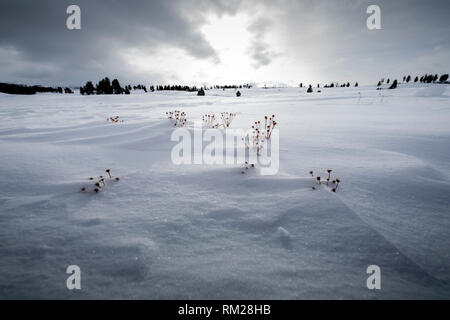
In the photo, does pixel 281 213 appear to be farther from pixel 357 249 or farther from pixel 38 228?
pixel 38 228

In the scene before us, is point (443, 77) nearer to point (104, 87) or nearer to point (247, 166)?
point (247, 166)

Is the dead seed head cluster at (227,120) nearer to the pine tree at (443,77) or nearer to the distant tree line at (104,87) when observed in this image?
the distant tree line at (104,87)

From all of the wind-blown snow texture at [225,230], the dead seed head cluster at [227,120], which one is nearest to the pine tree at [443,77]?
the dead seed head cluster at [227,120]

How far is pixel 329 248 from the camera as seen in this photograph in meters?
1.47

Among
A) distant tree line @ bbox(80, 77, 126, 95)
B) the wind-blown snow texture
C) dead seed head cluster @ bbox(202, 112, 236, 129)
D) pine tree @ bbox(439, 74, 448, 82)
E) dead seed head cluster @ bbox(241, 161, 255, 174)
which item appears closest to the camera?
the wind-blown snow texture

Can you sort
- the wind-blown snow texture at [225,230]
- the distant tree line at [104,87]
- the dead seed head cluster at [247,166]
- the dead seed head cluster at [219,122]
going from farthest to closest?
1. the distant tree line at [104,87]
2. the dead seed head cluster at [219,122]
3. the dead seed head cluster at [247,166]
4. the wind-blown snow texture at [225,230]

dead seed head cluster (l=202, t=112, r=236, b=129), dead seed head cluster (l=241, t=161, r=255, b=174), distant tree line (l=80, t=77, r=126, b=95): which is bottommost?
dead seed head cluster (l=241, t=161, r=255, b=174)

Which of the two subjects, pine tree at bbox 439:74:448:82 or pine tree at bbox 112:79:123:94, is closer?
pine tree at bbox 112:79:123:94

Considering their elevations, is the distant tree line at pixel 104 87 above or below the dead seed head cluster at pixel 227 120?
above

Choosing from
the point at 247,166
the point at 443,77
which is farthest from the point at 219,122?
the point at 443,77

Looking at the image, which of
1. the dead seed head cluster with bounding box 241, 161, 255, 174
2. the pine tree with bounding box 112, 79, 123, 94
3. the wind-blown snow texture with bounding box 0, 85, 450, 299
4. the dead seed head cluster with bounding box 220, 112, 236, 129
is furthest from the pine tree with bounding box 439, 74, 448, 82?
the pine tree with bounding box 112, 79, 123, 94

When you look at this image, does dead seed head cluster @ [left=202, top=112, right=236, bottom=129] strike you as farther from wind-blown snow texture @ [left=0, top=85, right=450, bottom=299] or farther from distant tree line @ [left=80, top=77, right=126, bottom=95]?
distant tree line @ [left=80, top=77, right=126, bottom=95]

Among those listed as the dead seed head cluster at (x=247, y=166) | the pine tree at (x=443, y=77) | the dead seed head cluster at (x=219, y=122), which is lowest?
the dead seed head cluster at (x=247, y=166)
